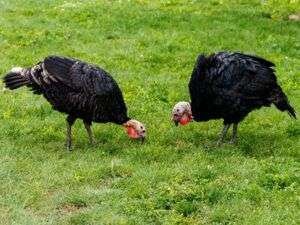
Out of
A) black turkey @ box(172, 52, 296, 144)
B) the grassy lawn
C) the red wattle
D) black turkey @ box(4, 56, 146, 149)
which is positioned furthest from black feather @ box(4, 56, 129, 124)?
black turkey @ box(172, 52, 296, 144)

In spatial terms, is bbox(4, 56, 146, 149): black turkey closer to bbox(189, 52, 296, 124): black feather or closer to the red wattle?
the red wattle

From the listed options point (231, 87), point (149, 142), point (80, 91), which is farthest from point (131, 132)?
point (231, 87)

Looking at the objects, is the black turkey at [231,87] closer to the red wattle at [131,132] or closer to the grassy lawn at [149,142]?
the grassy lawn at [149,142]

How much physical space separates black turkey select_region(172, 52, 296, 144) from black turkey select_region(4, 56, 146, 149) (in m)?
1.17

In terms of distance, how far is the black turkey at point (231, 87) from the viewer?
1128 cm

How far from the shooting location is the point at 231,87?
37.0 ft

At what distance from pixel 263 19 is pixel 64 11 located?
592 centimetres

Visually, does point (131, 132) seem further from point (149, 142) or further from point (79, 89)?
point (79, 89)

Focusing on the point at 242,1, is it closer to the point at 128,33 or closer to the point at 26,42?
the point at 128,33

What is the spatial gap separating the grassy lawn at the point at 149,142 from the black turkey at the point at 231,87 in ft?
2.08

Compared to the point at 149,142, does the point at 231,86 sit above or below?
above

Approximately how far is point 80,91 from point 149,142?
153 centimetres

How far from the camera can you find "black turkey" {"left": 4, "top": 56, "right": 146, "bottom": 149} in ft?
36.2

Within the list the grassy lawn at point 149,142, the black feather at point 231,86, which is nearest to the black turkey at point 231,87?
the black feather at point 231,86
